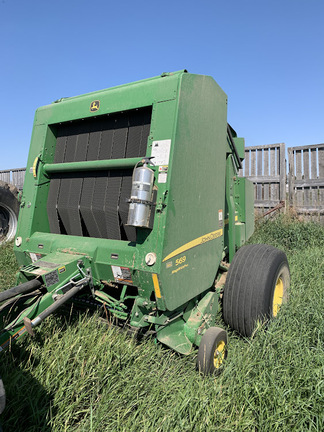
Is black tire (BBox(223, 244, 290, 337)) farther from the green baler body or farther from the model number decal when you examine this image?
the model number decal

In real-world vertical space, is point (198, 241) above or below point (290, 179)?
below

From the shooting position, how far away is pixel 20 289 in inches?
92.1

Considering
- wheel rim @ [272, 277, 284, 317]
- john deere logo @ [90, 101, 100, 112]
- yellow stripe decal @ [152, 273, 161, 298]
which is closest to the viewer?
yellow stripe decal @ [152, 273, 161, 298]

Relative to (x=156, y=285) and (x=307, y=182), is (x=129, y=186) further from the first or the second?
(x=307, y=182)

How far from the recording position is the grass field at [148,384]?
2053 millimetres

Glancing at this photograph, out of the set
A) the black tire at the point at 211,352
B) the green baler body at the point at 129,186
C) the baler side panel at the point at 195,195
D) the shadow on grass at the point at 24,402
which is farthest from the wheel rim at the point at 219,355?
the shadow on grass at the point at 24,402

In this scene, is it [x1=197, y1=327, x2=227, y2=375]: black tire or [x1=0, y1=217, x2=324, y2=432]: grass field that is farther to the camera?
[x1=197, y1=327, x2=227, y2=375]: black tire

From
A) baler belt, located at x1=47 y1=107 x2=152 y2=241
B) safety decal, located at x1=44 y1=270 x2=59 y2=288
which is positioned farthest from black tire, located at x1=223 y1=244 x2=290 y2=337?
safety decal, located at x1=44 y1=270 x2=59 y2=288

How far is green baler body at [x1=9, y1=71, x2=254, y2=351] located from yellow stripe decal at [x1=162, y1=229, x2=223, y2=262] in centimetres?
1

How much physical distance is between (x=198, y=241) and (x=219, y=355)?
1.00 m

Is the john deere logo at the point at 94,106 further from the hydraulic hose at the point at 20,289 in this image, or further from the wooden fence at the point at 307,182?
the wooden fence at the point at 307,182

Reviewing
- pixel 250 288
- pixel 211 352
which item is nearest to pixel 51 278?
pixel 211 352

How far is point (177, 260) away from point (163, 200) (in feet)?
1.69

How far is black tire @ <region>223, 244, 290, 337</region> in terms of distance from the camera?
10.9ft
